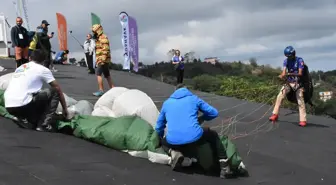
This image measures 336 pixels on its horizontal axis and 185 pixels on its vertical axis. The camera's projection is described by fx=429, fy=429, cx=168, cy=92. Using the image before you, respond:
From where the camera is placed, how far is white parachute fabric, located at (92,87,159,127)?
17.9 ft

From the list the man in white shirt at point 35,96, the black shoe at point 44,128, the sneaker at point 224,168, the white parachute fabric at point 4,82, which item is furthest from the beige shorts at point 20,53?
the sneaker at point 224,168

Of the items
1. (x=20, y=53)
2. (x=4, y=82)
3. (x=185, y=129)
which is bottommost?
(x=185, y=129)

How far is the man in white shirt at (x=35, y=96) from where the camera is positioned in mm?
5211

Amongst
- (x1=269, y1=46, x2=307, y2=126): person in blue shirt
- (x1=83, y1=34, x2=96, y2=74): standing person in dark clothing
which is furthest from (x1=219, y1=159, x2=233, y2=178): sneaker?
(x1=83, y1=34, x2=96, y2=74): standing person in dark clothing

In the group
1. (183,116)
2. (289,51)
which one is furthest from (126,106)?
(289,51)

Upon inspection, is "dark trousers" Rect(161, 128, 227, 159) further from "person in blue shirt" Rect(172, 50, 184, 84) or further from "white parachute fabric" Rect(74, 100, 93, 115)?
"person in blue shirt" Rect(172, 50, 184, 84)

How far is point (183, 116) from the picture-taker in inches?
181

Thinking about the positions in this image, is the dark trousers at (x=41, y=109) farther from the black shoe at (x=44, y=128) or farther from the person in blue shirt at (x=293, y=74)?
the person in blue shirt at (x=293, y=74)

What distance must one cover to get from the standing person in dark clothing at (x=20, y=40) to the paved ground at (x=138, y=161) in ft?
14.5

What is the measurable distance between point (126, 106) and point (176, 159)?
1321mm

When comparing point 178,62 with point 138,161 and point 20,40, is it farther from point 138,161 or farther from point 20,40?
point 138,161

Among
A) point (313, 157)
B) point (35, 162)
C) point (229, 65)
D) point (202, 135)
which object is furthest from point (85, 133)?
point (229, 65)

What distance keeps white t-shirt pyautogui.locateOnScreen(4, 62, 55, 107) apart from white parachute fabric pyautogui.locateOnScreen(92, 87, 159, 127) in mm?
887

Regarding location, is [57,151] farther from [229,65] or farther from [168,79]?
[229,65]
